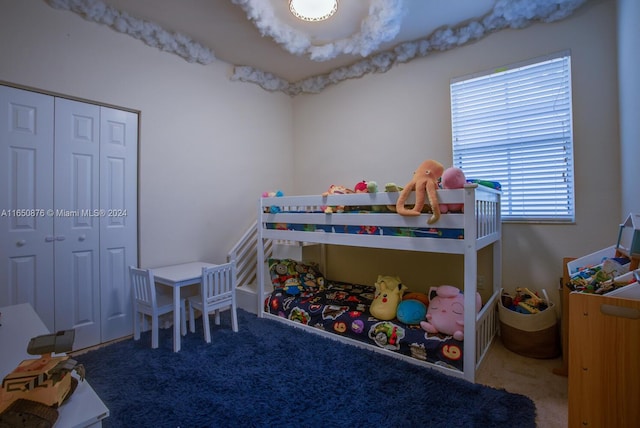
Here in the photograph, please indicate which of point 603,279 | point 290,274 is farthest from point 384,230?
point 290,274

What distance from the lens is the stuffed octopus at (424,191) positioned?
5.97 ft

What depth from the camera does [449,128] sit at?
9.03ft

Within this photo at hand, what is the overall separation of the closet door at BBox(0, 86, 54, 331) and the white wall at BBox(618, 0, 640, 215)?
3.64m

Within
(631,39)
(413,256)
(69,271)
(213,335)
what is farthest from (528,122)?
(69,271)

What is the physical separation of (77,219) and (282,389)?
1.98 metres

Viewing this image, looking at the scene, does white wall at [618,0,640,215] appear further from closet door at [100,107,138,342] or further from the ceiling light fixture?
closet door at [100,107,138,342]

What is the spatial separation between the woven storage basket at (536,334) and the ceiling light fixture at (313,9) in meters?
2.61

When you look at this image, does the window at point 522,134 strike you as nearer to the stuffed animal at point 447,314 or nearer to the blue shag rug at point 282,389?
the stuffed animal at point 447,314

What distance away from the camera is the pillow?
9.90ft

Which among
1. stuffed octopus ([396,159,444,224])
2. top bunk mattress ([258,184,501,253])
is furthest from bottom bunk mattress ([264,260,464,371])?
stuffed octopus ([396,159,444,224])

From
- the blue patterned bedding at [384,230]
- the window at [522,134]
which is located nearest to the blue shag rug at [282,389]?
the blue patterned bedding at [384,230]

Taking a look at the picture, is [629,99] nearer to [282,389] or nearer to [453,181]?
[453,181]

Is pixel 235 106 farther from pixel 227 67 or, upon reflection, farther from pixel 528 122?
pixel 528 122

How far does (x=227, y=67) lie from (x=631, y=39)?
320 centimetres
